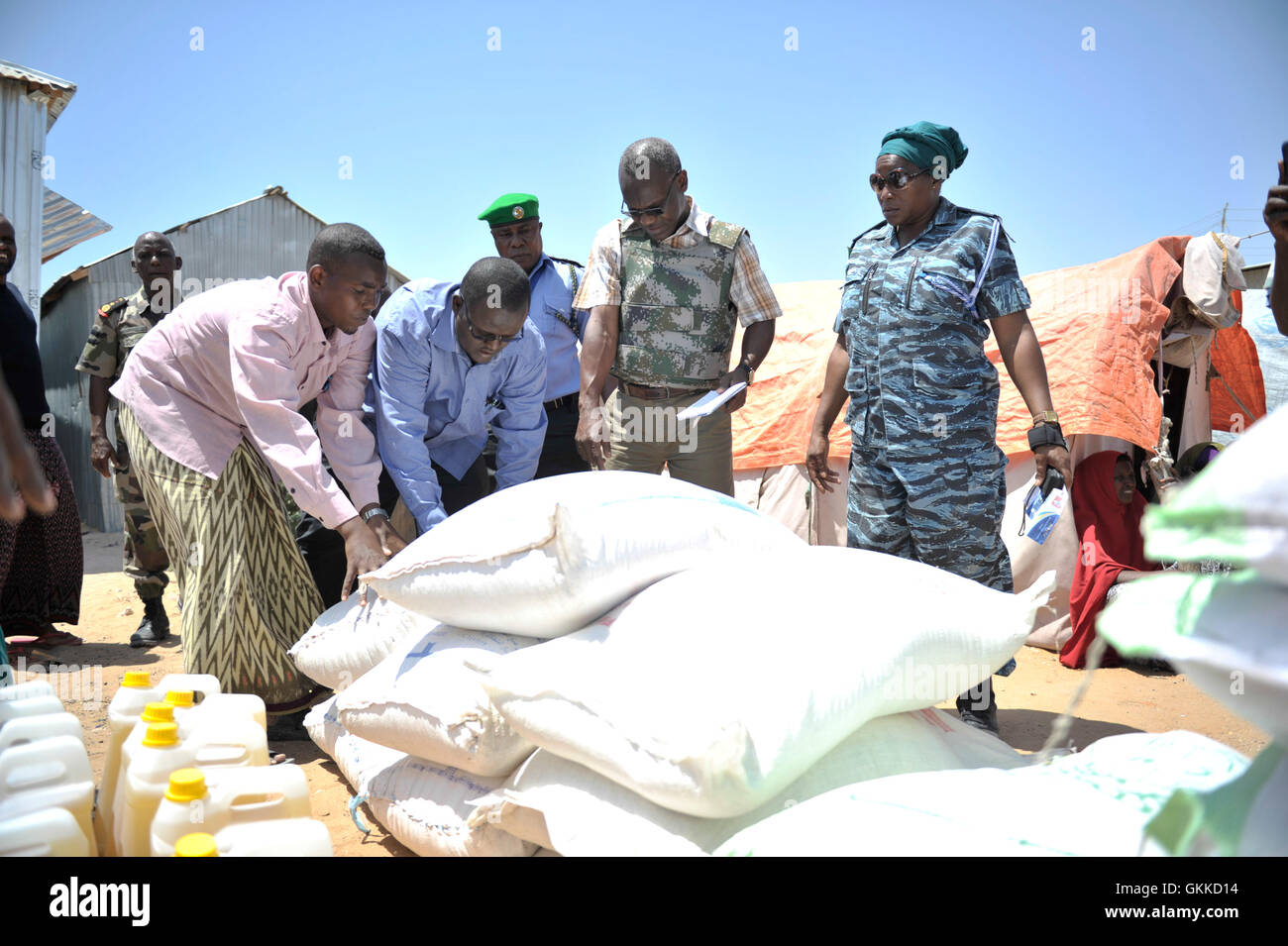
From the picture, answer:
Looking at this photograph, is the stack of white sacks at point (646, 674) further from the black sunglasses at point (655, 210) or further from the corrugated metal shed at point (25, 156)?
the corrugated metal shed at point (25, 156)

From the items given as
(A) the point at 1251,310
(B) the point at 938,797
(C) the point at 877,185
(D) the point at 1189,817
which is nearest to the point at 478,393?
(C) the point at 877,185

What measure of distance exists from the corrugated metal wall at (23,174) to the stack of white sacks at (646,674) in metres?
8.18

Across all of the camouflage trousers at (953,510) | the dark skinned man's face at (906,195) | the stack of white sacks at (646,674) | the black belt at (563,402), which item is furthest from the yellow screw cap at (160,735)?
the black belt at (563,402)

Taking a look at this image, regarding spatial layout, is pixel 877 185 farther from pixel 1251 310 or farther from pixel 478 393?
pixel 1251 310

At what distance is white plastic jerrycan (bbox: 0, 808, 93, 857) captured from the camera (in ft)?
4.19

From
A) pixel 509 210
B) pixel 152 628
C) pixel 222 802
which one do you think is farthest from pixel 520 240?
pixel 222 802

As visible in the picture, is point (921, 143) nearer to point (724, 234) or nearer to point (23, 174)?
point (724, 234)

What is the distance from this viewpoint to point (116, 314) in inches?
186

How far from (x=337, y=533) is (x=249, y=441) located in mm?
654

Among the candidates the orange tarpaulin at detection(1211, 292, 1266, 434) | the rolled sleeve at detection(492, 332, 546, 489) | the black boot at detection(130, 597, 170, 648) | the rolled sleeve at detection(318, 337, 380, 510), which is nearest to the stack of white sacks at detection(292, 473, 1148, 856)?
the rolled sleeve at detection(318, 337, 380, 510)

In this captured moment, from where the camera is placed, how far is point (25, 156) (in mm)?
8234

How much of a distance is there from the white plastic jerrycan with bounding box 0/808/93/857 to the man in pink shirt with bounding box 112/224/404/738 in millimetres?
1231

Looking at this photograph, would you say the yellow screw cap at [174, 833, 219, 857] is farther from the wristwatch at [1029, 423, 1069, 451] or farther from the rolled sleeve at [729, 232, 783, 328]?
the rolled sleeve at [729, 232, 783, 328]
